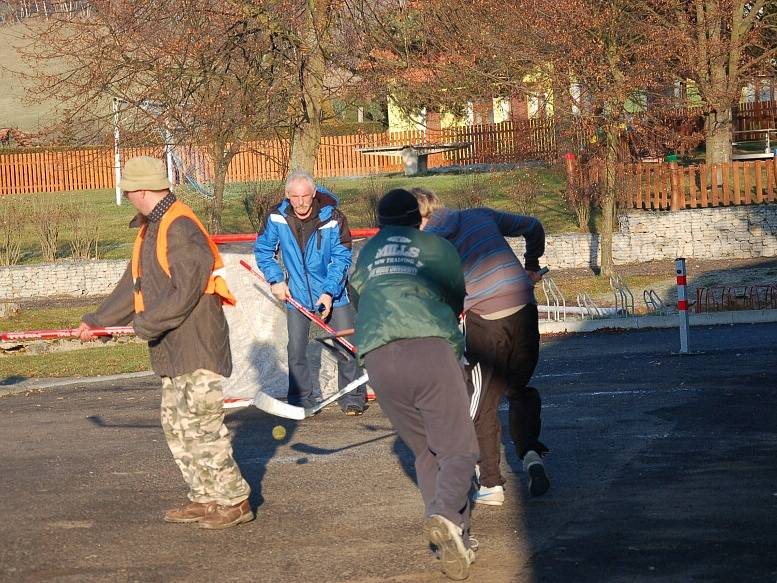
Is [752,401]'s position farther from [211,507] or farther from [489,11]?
[489,11]

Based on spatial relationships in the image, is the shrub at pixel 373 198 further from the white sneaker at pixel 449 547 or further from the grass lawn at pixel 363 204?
the white sneaker at pixel 449 547

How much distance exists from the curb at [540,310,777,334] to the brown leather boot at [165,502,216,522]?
433 inches

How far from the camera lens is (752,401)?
10508 mm

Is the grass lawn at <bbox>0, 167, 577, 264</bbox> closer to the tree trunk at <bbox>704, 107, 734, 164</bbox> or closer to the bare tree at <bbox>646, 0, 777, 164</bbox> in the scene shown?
the tree trunk at <bbox>704, 107, 734, 164</bbox>

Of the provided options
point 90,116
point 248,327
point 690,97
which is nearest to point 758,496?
point 248,327

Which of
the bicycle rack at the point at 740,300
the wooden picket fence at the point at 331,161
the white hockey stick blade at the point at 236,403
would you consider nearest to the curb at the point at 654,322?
the bicycle rack at the point at 740,300

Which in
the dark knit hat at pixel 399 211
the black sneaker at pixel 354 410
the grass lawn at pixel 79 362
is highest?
the dark knit hat at pixel 399 211

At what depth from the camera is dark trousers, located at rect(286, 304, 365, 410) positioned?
36.1 ft

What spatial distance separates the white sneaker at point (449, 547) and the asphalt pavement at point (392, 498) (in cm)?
18

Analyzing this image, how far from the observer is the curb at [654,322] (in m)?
17.6

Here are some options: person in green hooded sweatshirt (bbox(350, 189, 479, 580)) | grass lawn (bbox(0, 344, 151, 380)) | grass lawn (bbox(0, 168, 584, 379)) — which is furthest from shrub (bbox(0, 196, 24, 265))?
person in green hooded sweatshirt (bbox(350, 189, 479, 580))

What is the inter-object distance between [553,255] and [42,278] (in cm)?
1082

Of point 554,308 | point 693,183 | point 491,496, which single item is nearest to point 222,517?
point 491,496

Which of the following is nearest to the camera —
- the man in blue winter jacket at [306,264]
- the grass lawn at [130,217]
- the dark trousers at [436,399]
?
the dark trousers at [436,399]
